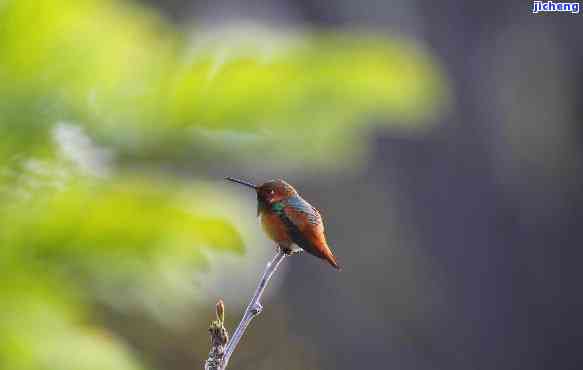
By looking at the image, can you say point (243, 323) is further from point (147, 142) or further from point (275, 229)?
point (147, 142)

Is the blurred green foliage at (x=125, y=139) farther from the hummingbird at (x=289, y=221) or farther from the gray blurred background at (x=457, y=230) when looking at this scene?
the gray blurred background at (x=457, y=230)

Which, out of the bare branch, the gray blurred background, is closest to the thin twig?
the bare branch

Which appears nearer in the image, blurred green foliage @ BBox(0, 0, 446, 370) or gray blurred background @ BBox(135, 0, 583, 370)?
blurred green foliage @ BBox(0, 0, 446, 370)

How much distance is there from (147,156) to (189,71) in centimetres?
9

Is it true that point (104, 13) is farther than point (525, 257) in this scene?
No

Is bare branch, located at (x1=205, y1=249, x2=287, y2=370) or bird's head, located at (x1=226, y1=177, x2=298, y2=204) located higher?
bird's head, located at (x1=226, y1=177, x2=298, y2=204)

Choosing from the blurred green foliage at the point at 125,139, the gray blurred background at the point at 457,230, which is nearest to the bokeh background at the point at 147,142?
the blurred green foliage at the point at 125,139

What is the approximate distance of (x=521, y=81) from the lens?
15.1 ft

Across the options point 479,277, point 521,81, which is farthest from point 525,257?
point 521,81

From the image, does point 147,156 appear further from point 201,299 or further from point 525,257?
point 525,257

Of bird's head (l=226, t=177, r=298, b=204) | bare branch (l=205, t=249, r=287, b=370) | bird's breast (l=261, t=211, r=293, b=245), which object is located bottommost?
bare branch (l=205, t=249, r=287, b=370)

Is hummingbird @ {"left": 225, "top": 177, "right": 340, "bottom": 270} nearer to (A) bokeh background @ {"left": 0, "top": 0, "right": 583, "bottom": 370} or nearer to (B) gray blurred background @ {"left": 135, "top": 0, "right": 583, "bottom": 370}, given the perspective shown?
(A) bokeh background @ {"left": 0, "top": 0, "right": 583, "bottom": 370}

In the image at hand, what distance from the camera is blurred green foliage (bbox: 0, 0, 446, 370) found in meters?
0.69

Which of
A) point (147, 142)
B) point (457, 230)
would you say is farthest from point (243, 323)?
point (457, 230)
